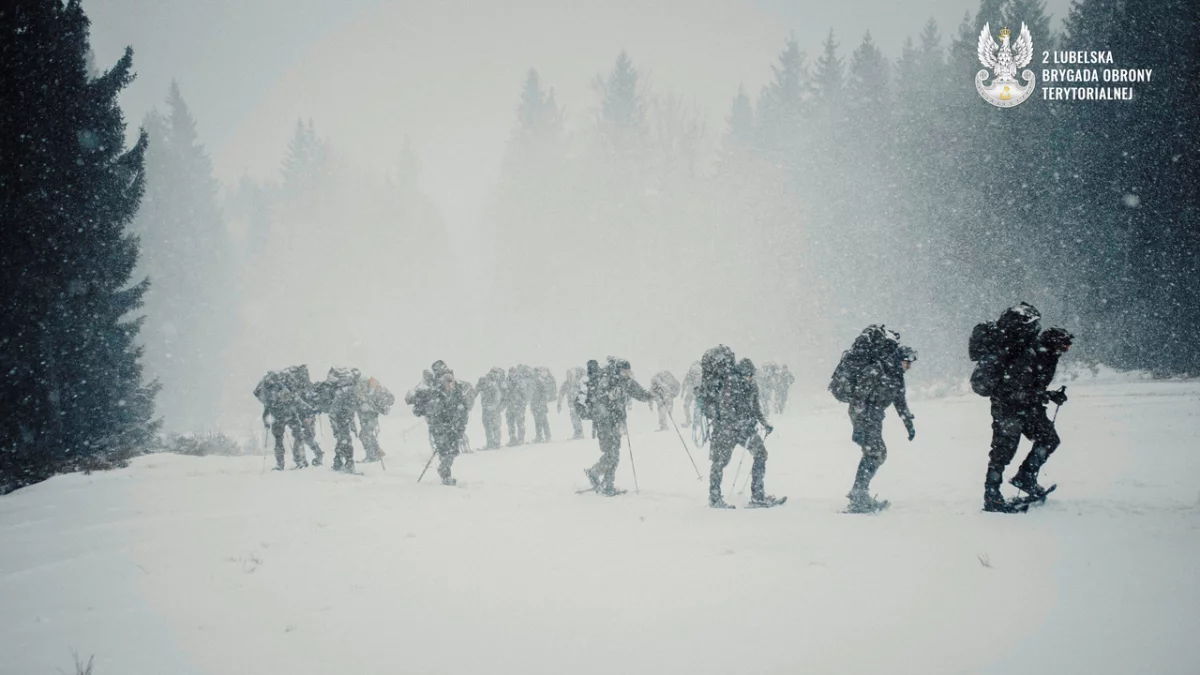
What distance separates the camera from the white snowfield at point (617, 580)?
3600mm

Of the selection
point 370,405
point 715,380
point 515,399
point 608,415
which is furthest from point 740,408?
point 515,399

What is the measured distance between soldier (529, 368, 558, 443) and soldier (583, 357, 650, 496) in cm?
974

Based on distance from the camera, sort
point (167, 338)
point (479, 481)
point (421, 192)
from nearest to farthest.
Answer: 1. point (479, 481)
2. point (167, 338)
3. point (421, 192)

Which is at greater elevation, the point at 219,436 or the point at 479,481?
the point at 219,436

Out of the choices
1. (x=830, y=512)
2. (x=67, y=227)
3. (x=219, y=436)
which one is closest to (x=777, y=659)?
(x=830, y=512)

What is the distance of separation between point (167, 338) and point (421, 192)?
86.1 ft

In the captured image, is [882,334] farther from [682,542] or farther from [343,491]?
[343,491]

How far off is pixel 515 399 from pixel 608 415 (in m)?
10.4

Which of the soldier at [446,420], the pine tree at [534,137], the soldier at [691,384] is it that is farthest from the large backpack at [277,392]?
the pine tree at [534,137]

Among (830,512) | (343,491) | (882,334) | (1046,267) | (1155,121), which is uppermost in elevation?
(1155,121)

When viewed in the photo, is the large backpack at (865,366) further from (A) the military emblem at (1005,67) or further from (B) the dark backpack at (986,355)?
(A) the military emblem at (1005,67)

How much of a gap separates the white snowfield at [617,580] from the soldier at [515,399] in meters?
10.0

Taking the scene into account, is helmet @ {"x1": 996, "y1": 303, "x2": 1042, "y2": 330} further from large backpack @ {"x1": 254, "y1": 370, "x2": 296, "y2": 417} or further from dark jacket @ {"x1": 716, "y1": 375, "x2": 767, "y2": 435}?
large backpack @ {"x1": 254, "y1": 370, "x2": 296, "y2": 417}

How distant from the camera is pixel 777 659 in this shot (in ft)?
11.4
